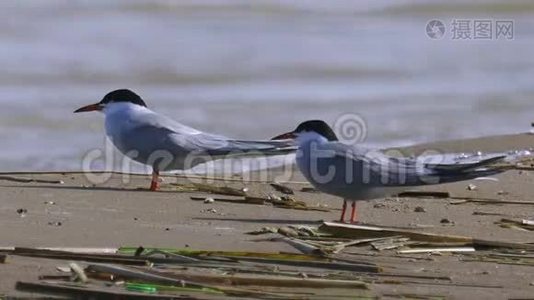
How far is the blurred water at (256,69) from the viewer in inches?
411

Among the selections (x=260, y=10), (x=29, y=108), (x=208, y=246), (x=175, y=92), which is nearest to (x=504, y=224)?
(x=208, y=246)

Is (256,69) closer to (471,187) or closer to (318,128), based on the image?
(471,187)

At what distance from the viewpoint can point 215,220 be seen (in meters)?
6.40

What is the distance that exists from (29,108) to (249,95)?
2.11 meters

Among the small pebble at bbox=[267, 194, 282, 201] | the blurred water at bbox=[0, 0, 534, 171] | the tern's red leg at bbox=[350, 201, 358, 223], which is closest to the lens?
the tern's red leg at bbox=[350, 201, 358, 223]

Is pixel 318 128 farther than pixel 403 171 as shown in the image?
Yes

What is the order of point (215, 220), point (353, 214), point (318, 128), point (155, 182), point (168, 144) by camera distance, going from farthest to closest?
point (168, 144) < point (155, 182) < point (318, 128) < point (353, 214) < point (215, 220)

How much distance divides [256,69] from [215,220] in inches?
292

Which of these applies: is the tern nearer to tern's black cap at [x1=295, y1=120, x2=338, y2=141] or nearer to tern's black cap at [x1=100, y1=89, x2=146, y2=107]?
tern's black cap at [x1=100, y1=89, x2=146, y2=107]

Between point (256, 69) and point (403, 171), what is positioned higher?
point (256, 69)

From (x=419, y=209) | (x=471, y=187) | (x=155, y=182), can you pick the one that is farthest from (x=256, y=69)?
(x=419, y=209)

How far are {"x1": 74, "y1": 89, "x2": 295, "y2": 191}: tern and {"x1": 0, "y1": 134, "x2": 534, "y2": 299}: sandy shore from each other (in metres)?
0.14

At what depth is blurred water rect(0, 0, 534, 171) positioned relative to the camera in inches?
411

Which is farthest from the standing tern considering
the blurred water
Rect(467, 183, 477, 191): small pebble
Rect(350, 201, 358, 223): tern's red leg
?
the blurred water
